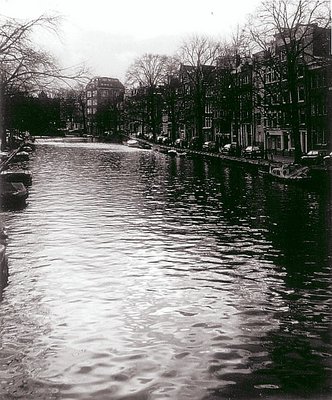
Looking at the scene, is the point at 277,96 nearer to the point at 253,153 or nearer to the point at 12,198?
the point at 253,153

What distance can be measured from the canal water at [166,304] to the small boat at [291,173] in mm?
10710

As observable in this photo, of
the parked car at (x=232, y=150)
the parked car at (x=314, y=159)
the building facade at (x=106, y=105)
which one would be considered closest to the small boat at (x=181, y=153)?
the parked car at (x=232, y=150)

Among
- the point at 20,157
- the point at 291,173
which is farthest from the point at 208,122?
the point at 291,173

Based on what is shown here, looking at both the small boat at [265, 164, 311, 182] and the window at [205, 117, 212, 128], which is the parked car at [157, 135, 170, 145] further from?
the small boat at [265, 164, 311, 182]

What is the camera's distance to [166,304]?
13.5 meters

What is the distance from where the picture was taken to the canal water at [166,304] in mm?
9430

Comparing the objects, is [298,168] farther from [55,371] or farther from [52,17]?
[55,371]

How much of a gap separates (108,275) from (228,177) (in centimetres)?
3173

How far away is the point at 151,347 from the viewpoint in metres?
10.8

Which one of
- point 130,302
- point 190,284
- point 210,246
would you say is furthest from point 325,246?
point 130,302

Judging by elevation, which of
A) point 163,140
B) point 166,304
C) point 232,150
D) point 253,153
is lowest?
point 166,304

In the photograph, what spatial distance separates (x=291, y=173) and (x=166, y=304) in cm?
2956

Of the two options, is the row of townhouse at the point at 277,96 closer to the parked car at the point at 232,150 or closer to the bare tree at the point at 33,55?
the parked car at the point at 232,150

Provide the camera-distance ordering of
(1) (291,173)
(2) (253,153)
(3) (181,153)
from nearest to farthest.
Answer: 1. (1) (291,173)
2. (2) (253,153)
3. (3) (181,153)
